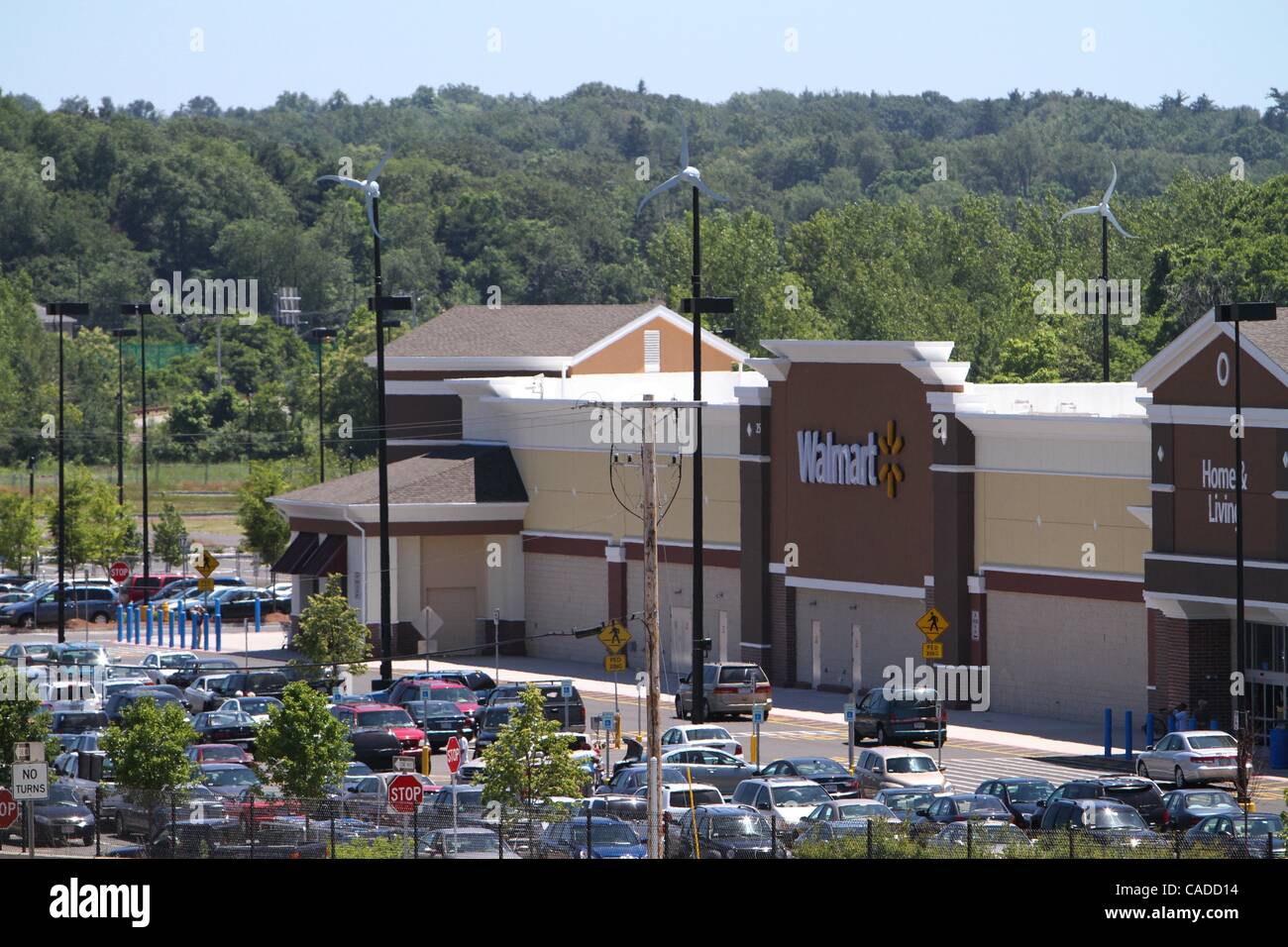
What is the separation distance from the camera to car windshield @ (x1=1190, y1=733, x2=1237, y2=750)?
4297cm

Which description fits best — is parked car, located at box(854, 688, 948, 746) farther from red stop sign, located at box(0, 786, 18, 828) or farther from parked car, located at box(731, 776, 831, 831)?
red stop sign, located at box(0, 786, 18, 828)

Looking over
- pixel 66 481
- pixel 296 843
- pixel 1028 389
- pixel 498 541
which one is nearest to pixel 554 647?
pixel 498 541

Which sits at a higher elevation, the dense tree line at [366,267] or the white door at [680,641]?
the dense tree line at [366,267]

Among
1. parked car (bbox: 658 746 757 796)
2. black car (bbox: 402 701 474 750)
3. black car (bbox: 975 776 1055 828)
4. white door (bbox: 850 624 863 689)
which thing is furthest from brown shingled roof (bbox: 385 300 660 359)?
black car (bbox: 975 776 1055 828)

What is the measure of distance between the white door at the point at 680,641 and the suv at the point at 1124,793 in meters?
25.5

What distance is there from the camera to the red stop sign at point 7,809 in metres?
34.2

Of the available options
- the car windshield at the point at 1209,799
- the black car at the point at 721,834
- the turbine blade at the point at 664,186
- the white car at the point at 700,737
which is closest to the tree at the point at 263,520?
the turbine blade at the point at 664,186

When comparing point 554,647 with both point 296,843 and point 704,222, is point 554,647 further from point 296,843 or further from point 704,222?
point 704,222

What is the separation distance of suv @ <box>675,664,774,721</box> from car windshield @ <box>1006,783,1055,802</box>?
52.2 ft

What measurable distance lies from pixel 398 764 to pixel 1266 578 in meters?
17.9

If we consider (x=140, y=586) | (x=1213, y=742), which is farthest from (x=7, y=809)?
(x=140, y=586)

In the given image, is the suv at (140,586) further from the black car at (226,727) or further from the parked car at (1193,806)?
the parked car at (1193,806)

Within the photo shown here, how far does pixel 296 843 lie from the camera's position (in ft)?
101

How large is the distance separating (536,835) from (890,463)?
2757 centimetres
